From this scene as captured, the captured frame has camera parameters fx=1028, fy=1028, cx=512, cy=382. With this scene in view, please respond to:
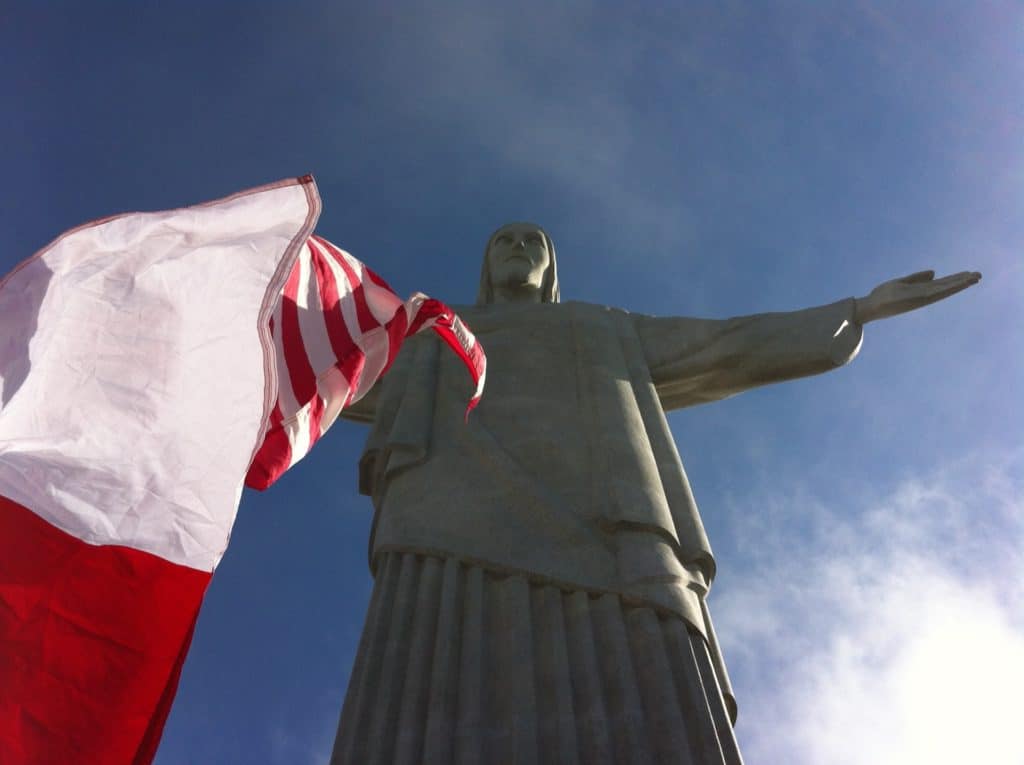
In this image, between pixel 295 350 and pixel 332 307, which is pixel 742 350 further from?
pixel 295 350

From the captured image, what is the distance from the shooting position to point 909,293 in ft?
30.9

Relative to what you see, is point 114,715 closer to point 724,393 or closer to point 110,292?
point 110,292

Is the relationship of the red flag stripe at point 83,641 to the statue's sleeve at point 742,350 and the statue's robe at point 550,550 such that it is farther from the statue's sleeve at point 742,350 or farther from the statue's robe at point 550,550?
the statue's sleeve at point 742,350

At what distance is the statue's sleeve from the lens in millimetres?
9734

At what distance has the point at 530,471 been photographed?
796cm

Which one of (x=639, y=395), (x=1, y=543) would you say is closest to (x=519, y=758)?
(x=1, y=543)

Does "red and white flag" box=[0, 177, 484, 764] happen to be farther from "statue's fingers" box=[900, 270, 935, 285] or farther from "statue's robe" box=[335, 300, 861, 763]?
"statue's fingers" box=[900, 270, 935, 285]

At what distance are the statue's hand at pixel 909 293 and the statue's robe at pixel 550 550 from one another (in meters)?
0.21

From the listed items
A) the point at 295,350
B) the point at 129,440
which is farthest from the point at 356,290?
the point at 129,440

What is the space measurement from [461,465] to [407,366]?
6.54 feet

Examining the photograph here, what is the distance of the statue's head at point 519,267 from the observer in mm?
11836

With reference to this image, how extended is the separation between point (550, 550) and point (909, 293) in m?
4.58

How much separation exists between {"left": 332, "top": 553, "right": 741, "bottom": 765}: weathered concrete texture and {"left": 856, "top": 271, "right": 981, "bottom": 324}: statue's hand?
174 inches

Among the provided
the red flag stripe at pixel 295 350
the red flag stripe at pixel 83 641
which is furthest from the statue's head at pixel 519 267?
the red flag stripe at pixel 83 641
